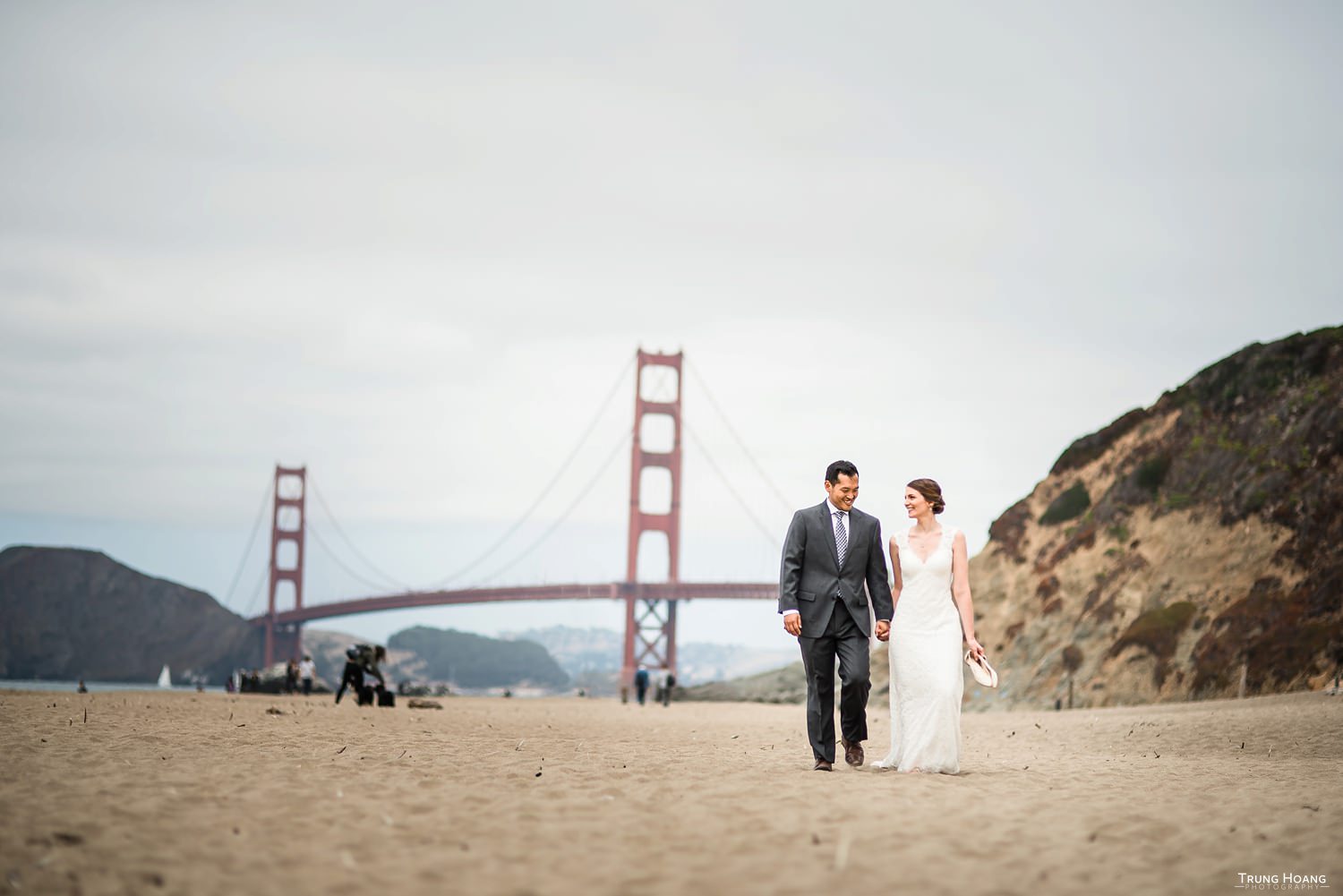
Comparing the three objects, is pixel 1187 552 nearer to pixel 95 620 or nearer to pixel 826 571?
pixel 826 571

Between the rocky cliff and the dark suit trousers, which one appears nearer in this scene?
the dark suit trousers

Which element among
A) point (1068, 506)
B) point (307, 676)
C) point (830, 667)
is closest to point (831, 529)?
point (830, 667)

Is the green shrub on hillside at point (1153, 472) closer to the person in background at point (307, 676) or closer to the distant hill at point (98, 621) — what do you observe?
the person in background at point (307, 676)

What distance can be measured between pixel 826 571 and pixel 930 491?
81cm

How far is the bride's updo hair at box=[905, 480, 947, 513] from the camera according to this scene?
737cm

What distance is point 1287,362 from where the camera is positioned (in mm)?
25906

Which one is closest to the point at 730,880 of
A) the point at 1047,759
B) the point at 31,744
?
the point at 31,744

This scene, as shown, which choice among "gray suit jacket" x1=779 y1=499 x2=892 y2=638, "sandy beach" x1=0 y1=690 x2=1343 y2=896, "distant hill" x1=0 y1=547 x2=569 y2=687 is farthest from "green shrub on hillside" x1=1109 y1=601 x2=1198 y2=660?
"distant hill" x1=0 y1=547 x2=569 y2=687

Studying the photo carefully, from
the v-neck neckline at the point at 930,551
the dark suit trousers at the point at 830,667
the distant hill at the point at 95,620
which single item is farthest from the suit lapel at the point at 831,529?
the distant hill at the point at 95,620

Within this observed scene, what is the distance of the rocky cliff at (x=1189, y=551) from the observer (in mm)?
19969

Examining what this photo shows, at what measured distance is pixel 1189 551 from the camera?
78.4 ft

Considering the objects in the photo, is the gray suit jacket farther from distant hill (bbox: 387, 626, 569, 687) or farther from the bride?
distant hill (bbox: 387, 626, 569, 687)

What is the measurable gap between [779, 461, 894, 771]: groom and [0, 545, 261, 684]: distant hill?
108m

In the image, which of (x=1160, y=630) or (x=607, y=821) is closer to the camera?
(x=607, y=821)
